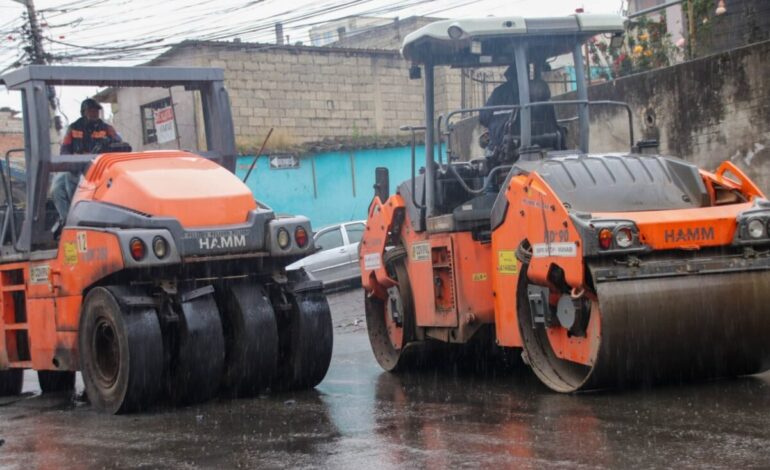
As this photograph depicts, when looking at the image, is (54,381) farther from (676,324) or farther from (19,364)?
(676,324)

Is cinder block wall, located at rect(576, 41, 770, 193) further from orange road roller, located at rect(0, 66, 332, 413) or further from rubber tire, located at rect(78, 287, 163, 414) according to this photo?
rubber tire, located at rect(78, 287, 163, 414)

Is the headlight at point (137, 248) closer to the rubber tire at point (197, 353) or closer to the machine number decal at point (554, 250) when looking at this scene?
the rubber tire at point (197, 353)

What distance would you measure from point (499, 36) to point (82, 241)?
3.42 meters

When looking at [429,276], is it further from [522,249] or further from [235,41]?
[235,41]

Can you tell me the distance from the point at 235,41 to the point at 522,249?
2084 centimetres

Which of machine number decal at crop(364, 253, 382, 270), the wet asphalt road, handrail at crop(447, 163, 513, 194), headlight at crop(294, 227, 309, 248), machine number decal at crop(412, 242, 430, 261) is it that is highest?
handrail at crop(447, 163, 513, 194)

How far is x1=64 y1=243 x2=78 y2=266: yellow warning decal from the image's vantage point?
793 cm

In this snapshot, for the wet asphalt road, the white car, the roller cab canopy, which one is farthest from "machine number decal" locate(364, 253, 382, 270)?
the white car

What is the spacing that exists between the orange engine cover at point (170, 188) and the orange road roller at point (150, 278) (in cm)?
1

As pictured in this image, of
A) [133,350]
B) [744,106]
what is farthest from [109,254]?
[744,106]

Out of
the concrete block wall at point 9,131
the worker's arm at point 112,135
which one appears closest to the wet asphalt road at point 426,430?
the worker's arm at point 112,135

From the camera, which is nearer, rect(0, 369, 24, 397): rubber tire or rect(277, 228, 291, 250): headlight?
rect(277, 228, 291, 250): headlight

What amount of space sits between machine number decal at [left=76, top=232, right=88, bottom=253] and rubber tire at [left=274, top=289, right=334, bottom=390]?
154 centimetres

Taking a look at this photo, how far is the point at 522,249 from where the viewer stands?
24.1 ft
